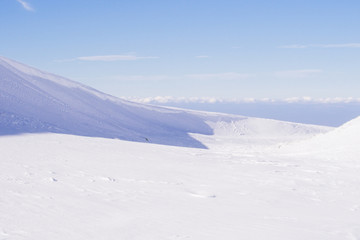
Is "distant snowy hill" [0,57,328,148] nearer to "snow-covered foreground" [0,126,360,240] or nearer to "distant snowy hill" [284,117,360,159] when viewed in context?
"snow-covered foreground" [0,126,360,240]

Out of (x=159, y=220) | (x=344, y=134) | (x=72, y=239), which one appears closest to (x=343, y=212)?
(x=159, y=220)

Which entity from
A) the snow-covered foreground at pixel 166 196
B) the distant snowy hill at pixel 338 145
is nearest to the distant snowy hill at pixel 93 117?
the snow-covered foreground at pixel 166 196

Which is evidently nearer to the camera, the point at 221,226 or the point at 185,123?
the point at 221,226

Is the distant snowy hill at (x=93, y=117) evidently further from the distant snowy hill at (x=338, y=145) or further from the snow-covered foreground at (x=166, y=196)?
the distant snowy hill at (x=338, y=145)

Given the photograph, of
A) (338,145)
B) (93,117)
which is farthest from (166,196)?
(93,117)

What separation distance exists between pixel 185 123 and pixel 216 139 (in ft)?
34.1

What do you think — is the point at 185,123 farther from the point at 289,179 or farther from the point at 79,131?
the point at 289,179

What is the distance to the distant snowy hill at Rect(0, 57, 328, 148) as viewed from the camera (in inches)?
883

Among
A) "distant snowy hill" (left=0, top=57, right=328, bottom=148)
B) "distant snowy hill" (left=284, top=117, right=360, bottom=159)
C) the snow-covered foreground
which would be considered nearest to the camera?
the snow-covered foreground

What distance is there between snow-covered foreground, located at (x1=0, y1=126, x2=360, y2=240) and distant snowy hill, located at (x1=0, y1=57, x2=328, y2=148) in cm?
706

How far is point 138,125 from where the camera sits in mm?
37062

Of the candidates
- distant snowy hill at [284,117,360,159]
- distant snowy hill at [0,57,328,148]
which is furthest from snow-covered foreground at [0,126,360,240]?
distant snowy hill at [0,57,328,148]

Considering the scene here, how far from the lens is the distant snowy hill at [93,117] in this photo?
22422 mm

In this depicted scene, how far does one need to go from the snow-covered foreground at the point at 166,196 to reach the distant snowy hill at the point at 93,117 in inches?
278
